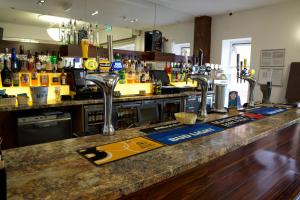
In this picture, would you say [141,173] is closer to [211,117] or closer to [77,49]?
[211,117]

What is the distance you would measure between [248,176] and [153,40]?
3212 mm

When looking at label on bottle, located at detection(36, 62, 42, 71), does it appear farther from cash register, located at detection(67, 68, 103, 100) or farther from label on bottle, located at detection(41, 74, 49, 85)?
cash register, located at detection(67, 68, 103, 100)

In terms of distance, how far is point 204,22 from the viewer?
6141 mm

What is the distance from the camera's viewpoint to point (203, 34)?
621cm

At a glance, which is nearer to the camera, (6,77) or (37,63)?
(6,77)

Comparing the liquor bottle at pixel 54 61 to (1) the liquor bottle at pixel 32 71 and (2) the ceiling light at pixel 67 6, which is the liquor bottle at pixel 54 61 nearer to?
(1) the liquor bottle at pixel 32 71

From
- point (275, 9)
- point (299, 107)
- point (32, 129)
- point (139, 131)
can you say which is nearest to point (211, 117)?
point (139, 131)

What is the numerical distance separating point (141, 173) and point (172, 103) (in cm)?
361

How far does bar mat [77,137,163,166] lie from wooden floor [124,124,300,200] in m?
0.21

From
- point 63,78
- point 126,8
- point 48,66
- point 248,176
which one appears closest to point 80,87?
point 63,78

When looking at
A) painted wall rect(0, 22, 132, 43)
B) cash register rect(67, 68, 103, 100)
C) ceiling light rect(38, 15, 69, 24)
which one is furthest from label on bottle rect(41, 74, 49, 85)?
painted wall rect(0, 22, 132, 43)

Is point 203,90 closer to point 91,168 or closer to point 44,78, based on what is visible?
point 91,168

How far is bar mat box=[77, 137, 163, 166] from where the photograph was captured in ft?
3.62

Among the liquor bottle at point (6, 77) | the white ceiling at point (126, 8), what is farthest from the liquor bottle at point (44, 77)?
the white ceiling at point (126, 8)
